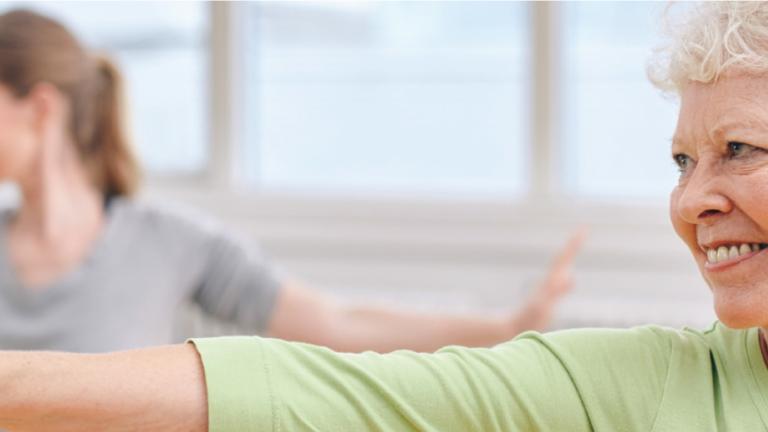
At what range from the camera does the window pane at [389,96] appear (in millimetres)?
→ 3562

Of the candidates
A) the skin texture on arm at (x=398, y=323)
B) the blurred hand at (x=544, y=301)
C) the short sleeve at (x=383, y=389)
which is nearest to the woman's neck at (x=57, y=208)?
the skin texture on arm at (x=398, y=323)

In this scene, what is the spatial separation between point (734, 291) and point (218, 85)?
2683mm

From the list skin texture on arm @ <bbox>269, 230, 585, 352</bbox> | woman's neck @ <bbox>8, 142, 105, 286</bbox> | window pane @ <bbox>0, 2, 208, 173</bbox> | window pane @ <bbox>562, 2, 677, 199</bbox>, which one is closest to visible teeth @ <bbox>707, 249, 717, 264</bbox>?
skin texture on arm @ <bbox>269, 230, 585, 352</bbox>

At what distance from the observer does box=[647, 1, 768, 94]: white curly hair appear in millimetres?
1244

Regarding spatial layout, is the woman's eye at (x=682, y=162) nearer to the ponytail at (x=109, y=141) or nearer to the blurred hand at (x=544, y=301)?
the blurred hand at (x=544, y=301)

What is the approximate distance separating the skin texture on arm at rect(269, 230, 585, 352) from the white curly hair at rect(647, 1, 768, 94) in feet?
3.77

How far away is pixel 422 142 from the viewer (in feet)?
12.0

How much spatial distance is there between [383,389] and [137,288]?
1.38m

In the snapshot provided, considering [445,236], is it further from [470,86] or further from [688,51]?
[688,51]

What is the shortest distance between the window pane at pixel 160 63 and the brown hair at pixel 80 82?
→ 3.94 ft

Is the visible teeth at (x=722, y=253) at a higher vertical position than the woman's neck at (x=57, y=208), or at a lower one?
higher

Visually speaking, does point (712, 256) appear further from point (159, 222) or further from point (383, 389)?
point (159, 222)

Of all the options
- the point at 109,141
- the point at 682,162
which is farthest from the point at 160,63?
the point at 682,162

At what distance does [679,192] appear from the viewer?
1.33 metres
